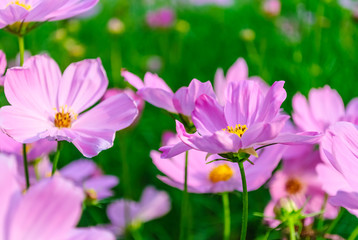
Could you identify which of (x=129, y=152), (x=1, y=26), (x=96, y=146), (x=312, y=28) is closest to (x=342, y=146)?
(x=96, y=146)

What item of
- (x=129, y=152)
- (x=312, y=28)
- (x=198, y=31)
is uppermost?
(x=312, y=28)

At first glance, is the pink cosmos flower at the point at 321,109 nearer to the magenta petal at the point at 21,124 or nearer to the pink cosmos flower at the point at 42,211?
the magenta petal at the point at 21,124

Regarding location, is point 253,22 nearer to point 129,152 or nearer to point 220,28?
point 220,28

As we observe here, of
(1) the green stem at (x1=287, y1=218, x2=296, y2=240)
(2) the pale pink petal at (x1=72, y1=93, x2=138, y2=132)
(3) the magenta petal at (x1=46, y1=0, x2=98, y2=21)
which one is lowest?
(1) the green stem at (x1=287, y1=218, x2=296, y2=240)

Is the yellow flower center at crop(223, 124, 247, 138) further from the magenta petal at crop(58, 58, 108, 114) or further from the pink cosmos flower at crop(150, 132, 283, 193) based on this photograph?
the magenta petal at crop(58, 58, 108, 114)

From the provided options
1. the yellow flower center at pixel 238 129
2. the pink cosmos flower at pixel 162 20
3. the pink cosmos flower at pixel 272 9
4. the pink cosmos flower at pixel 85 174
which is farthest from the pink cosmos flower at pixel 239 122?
the pink cosmos flower at pixel 162 20

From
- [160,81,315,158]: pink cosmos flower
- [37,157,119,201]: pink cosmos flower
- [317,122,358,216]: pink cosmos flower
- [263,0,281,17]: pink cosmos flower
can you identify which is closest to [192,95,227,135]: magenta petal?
[160,81,315,158]: pink cosmos flower
